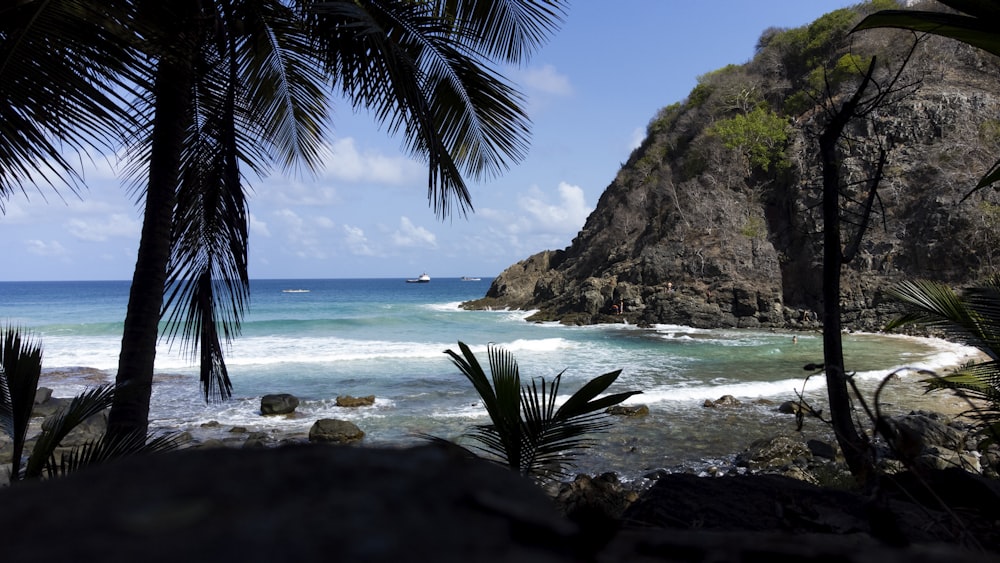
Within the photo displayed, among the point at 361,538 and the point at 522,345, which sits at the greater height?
the point at 361,538

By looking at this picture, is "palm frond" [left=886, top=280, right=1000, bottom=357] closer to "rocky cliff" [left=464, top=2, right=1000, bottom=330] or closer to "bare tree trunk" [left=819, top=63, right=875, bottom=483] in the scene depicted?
"bare tree trunk" [left=819, top=63, right=875, bottom=483]

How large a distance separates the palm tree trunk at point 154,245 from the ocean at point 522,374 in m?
0.42

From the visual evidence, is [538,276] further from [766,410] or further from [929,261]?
[766,410]

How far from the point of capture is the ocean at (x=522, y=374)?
10.5m

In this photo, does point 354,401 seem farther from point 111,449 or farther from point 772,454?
point 111,449

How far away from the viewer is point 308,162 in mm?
7117

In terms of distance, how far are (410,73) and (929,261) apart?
33647mm

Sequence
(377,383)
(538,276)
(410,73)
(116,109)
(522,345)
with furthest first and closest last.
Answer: (538,276), (522,345), (377,383), (410,73), (116,109)

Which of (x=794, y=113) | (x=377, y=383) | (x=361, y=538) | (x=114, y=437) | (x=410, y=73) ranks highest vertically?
(x=794, y=113)

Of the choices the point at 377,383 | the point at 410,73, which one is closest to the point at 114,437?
the point at 410,73

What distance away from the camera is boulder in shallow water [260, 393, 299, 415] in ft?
41.5

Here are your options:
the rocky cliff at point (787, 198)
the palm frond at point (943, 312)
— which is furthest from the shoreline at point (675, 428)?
the rocky cliff at point (787, 198)

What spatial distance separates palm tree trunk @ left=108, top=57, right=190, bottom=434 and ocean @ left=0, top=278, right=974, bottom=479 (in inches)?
16.4

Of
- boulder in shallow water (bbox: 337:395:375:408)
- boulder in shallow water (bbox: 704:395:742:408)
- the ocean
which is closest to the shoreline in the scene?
the ocean
